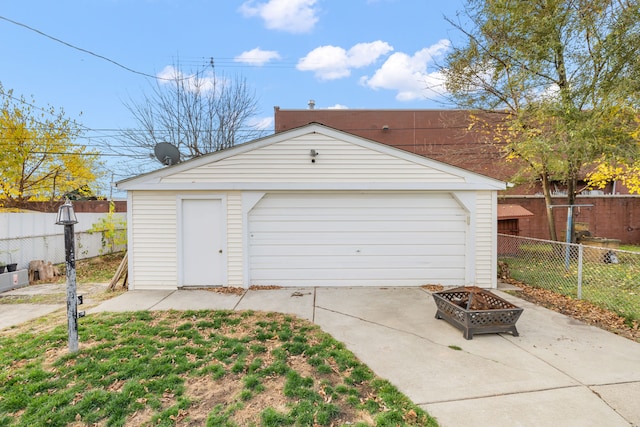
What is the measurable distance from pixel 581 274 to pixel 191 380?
6.54 metres

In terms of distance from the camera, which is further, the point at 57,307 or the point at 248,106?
the point at 248,106

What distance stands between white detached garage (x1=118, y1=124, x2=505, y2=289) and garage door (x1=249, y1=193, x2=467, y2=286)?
0.02m

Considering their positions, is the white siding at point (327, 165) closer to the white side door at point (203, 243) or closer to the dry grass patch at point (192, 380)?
the white side door at point (203, 243)

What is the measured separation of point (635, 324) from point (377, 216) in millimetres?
4364

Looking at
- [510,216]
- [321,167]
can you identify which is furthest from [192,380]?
[510,216]

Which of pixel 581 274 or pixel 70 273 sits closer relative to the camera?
pixel 70 273

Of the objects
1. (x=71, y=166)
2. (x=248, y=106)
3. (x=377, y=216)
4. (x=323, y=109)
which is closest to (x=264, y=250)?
(x=377, y=216)

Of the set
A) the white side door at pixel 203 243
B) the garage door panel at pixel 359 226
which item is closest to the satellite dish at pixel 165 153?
the white side door at pixel 203 243

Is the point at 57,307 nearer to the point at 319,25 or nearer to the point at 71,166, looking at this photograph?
the point at 71,166

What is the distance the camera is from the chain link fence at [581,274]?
5110 mm

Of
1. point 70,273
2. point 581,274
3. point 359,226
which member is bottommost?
point 581,274

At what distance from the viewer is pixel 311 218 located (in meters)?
6.63

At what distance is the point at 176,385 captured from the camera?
112 inches

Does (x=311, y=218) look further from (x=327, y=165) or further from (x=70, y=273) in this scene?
(x=70, y=273)
